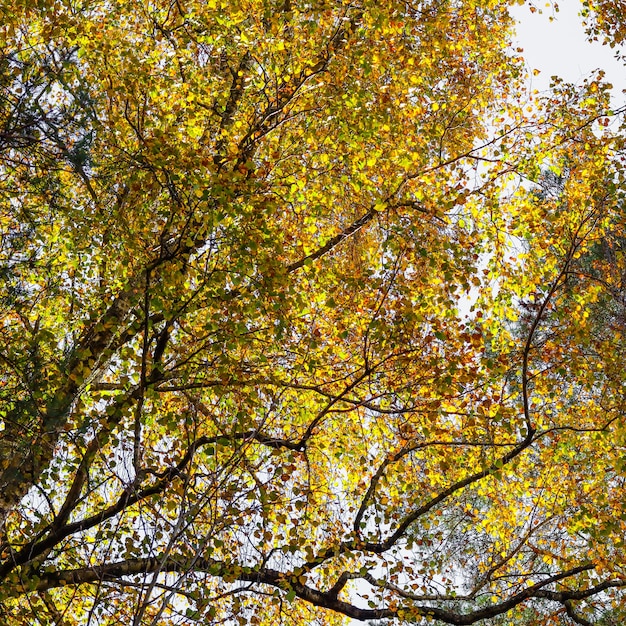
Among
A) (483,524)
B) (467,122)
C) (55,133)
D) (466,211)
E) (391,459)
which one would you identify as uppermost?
(467,122)

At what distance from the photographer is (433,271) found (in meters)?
10.5

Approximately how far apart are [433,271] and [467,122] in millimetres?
3380

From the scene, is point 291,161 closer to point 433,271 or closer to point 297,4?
point 297,4

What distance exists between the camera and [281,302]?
24.4 feet

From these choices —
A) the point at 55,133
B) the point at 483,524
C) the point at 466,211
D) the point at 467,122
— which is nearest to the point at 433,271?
the point at 466,211

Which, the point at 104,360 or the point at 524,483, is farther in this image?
the point at 524,483

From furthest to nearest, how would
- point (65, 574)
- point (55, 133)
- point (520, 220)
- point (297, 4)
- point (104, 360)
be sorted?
point (520, 220)
point (297, 4)
point (104, 360)
point (65, 574)
point (55, 133)

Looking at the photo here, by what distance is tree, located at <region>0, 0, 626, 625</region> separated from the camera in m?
7.02

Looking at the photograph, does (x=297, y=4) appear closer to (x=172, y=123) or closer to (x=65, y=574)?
(x=172, y=123)

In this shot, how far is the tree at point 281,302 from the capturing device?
7.02 meters

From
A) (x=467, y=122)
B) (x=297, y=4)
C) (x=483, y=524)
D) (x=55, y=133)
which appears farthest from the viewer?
(x=467, y=122)

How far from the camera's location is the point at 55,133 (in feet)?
18.4

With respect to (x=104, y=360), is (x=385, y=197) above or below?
above

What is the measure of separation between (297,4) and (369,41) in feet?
3.83
